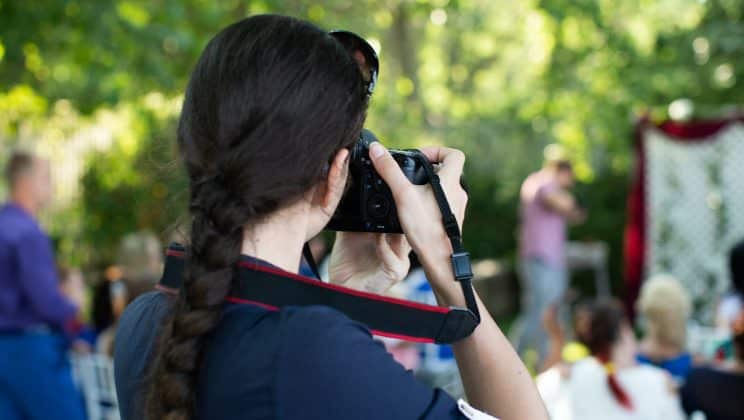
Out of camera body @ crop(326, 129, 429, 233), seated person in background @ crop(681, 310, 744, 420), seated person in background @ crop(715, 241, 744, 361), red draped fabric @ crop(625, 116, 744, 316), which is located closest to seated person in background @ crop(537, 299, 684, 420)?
seated person in background @ crop(681, 310, 744, 420)

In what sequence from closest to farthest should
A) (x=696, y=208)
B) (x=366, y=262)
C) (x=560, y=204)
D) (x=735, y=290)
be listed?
(x=366, y=262), (x=735, y=290), (x=560, y=204), (x=696, y=208)

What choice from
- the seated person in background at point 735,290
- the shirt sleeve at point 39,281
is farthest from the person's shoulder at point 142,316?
the seated person in background at point 735,290

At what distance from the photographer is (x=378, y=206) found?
1.32 metres

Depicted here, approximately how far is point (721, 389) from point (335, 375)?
8.59 ft

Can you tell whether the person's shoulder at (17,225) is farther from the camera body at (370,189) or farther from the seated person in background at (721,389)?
the camera body at (370,189)

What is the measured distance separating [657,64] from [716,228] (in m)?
2.02

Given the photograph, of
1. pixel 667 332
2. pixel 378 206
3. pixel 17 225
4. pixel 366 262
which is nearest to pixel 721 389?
pixel 667 332

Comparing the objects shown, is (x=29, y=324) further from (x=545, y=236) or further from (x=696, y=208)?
(x=696, y=208)

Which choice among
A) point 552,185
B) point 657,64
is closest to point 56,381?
point 552,185

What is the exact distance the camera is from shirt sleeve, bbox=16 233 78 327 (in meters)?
3.78

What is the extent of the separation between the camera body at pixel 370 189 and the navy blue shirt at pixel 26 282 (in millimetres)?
2761

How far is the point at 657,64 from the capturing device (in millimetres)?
9641

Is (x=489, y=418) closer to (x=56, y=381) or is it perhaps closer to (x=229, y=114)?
(x=229, y=114)

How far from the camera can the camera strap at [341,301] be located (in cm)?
112
